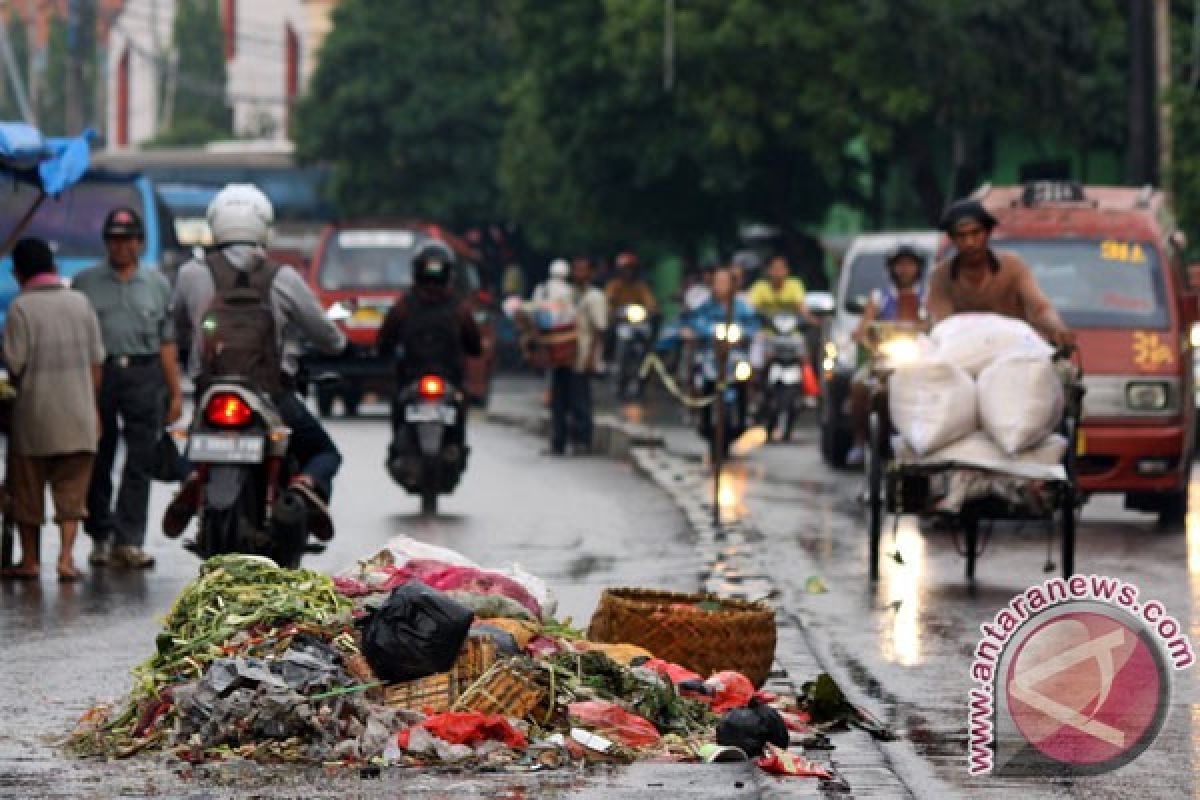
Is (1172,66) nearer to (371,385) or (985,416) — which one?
(371,385)

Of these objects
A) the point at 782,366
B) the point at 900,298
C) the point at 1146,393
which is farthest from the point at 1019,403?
the point at 782,366

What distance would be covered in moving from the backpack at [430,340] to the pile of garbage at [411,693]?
8.83 meters

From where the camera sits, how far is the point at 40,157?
16.6m

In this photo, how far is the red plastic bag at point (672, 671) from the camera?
9.96m

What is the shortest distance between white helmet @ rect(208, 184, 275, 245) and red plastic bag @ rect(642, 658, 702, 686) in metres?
4.22

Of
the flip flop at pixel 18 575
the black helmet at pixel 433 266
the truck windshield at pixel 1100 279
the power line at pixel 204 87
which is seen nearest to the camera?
the flip flop at pixel 18 575

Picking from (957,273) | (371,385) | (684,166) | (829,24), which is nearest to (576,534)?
(957,273)

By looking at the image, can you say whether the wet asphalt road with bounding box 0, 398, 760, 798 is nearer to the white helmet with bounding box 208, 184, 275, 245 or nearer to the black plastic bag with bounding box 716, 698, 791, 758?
the black plastic bag with bounding box 716, 698, 791, 758

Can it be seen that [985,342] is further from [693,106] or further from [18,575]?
[693,106]

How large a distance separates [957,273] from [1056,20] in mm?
22439

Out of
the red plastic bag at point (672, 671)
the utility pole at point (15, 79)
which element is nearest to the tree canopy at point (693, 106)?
the utility pole at point (15, 79)

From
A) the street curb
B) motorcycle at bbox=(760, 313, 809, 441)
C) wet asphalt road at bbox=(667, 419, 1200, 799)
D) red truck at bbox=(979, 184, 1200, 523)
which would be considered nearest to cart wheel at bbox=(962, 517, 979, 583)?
wet asphalt road at bbox=(667, 419, 1200, 799)

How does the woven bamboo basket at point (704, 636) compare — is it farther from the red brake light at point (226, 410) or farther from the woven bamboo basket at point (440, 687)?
the red brake light at point (226, 410)

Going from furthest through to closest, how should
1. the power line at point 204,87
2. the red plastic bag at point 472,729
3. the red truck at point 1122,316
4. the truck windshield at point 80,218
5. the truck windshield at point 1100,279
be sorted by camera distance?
1. the power line at point 204,87
2. the truck windshield at point 80,218
3. the truck windshield at point 1100,279
4. the red truck at point 1122,316
5. the red plastic bag at point 472,729
